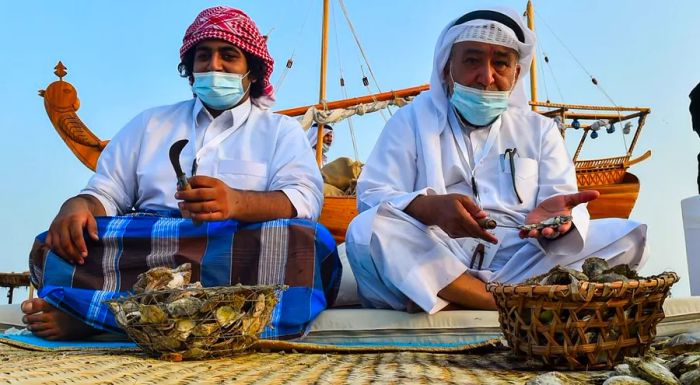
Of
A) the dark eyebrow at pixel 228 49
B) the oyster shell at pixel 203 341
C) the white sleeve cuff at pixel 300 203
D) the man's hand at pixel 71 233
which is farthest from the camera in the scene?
the dark eyebrow at pixel 228 49

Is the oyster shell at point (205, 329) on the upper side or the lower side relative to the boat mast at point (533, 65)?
lower

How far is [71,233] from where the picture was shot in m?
2.48

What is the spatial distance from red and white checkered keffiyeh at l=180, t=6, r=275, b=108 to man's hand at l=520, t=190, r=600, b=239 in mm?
1389

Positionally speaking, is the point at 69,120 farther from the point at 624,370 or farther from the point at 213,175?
the point at 624,370

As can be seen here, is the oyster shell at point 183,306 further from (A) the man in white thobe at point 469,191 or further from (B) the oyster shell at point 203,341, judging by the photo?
(A) the man in white thobe at point 469,191

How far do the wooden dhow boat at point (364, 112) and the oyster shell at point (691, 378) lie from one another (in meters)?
4.25

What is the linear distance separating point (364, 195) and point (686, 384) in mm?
1573

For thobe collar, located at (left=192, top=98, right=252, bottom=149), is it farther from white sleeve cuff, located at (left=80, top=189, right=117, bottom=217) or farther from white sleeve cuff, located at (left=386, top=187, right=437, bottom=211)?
white sleeve cuff, located at (left=386, top=187, right=437, bottom=211)

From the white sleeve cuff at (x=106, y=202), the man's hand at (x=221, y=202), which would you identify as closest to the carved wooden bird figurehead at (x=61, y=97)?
the white sleeve cuff at (x=106, y=202)

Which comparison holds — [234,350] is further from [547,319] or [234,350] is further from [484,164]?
[484,164]

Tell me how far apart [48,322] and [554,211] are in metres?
1.73

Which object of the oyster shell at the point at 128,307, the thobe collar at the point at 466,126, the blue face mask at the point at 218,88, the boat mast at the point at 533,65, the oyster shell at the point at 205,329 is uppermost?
the boat mast at the point at 533,65

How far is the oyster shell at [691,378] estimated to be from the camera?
127 centimetres

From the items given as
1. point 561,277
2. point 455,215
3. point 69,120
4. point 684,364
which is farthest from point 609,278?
point 69,120
